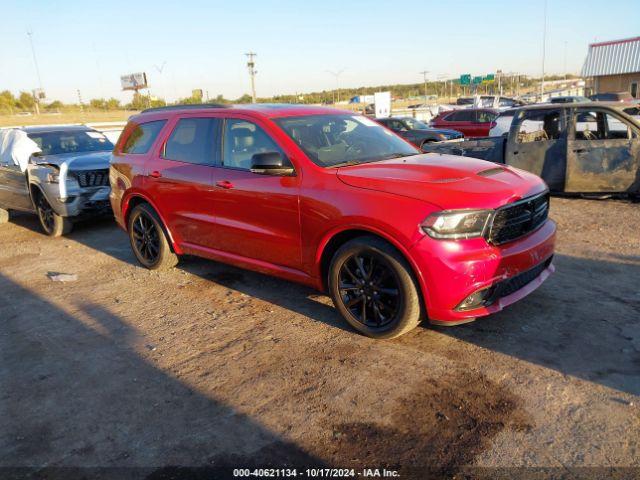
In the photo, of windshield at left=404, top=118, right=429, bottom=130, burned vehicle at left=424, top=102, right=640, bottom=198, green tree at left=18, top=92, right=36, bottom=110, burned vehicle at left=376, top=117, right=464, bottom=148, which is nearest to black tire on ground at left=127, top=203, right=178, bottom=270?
burned vehicle at left=424, top=102, right=640, bottom=198

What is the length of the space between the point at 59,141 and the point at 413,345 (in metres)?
7.86

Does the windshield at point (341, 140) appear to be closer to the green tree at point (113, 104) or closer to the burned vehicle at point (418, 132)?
the burned vehicle at point (418, 132)

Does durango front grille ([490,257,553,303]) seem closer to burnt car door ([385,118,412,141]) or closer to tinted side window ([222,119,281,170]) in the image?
tinted side window ([222,119,281,170])

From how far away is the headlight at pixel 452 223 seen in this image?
342cm

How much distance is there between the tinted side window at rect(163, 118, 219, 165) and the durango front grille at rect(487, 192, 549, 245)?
8.90 feet

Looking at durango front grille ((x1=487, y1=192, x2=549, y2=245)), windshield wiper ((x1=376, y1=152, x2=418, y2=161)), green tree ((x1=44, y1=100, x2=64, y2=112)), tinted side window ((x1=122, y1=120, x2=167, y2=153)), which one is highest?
green tree ((x1=44, y1=100, x2=64, y2=112))

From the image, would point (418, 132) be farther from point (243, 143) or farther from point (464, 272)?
point (464, 272)

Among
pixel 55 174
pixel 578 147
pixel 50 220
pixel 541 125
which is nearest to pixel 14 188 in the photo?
pixel 50 220

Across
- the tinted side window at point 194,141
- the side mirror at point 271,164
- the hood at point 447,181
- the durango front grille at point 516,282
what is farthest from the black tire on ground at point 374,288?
the tinted side window at point 194,141

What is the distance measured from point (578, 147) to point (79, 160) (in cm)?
792

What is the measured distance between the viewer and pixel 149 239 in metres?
5.98

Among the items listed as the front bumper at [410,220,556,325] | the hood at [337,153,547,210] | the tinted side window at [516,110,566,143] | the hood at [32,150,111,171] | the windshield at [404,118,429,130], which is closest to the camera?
the front bumper at [410,220,556,325]

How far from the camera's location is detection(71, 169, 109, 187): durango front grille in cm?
798

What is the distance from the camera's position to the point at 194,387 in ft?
11.4
